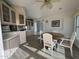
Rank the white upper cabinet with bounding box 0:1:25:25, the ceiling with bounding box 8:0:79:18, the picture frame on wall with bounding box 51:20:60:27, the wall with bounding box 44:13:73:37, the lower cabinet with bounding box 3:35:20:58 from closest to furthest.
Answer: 1. the lower cabinet with bounding box 3:35:20:58
2. the white upper cabinet with bounding box 0:1:25:25
3. the ceiling with bounding box 8:0:79:18
4. the wall with bounding box 44:13:73:37
5. the picture frame on wall with bounding box 51:20:60:27

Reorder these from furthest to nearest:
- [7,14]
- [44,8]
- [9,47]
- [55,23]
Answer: [55,23]
[44,8]
[7,14]
[9,47]

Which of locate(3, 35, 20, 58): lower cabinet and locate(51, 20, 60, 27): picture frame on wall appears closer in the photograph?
locate(3, 35, 20, 58): lower cabinet

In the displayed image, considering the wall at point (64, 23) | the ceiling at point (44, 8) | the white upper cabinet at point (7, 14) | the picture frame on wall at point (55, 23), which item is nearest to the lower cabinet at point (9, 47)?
the white upper cabinet at point (7, 14)

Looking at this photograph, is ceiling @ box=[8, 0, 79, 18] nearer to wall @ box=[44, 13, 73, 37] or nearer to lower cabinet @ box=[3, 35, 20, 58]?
wall @ box=[44, 13, 73, 37]

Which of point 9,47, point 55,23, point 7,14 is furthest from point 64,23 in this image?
point 9,47

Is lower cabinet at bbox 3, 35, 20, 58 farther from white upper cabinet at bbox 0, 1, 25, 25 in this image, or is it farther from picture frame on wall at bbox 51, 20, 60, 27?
picture frame on wall at bbox 51, 20, 60, 27

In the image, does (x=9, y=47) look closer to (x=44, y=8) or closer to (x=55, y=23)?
(x=44, y=8)

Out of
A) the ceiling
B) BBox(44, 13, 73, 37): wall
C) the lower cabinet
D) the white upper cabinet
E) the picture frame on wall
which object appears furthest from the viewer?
the picture frame on wall

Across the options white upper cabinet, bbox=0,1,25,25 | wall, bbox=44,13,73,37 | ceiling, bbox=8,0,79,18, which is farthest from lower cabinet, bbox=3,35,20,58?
wall, bbox=44,13,73,37

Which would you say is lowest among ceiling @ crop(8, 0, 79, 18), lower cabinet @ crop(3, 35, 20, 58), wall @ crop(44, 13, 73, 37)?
lower cabinet @ crop(3, 35, 20, 58)

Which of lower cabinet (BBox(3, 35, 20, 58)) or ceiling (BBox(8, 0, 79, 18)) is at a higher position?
ceiling (BBox(8, 0, 79, 18))

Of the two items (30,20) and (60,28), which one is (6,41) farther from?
(30,20)

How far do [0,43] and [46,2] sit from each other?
295cm

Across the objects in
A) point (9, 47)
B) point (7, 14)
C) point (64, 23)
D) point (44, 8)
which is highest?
point (44, 8)
